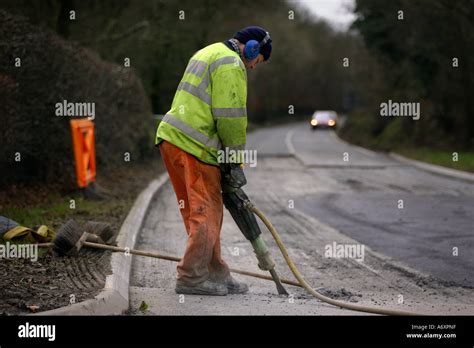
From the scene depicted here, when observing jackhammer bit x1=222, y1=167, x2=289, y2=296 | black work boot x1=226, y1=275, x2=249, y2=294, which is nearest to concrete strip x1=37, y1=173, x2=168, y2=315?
black work boot x1=226, y1=275, x2=249, y2=294

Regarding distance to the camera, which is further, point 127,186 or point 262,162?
point 262,162

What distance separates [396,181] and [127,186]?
21.8ft

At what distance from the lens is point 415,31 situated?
28.2 m

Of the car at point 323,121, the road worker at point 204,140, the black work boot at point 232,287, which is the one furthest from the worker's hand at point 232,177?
the car at point 323,121

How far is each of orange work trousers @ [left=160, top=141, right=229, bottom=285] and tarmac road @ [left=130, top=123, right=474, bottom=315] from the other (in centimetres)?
A: 26

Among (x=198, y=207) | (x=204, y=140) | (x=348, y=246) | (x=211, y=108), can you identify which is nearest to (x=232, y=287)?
(x=198, y=207)

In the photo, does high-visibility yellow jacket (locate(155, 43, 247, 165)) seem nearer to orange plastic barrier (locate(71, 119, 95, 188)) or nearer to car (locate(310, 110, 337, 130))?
orange plastic barrier (locate(71, 119, 95, 188))

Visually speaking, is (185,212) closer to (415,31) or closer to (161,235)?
(161,235)

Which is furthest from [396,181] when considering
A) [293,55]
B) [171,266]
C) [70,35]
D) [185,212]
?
[293,55]

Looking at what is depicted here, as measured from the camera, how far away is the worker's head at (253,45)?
7.02 meters

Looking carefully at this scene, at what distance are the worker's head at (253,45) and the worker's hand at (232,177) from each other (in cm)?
92

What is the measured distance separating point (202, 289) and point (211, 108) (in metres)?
1.50

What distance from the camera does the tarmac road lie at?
267 inches

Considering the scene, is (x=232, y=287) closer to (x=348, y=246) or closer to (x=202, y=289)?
(x=202, y=289)
